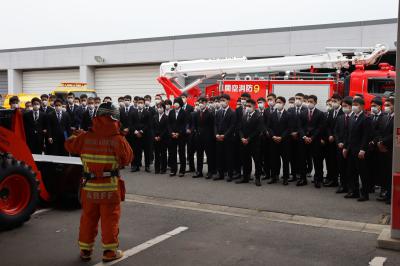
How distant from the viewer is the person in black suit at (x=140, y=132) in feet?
40.0

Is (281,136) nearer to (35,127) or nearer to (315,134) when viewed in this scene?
(315,134)

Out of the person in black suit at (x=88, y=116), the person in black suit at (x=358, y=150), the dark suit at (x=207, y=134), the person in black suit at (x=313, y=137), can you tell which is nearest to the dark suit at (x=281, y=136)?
the person in black suit at (x=313, y=137)

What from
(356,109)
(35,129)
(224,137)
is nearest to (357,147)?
(356,109)

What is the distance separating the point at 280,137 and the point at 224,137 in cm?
125

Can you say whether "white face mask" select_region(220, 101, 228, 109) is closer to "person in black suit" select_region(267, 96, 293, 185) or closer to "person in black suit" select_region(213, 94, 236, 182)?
"person in black suit" select_region(213, 94, 236, 182)

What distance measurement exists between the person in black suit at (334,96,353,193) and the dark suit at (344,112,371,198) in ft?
0.77

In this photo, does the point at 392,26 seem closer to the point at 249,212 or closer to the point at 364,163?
the point at 364,163

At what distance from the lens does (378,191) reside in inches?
380

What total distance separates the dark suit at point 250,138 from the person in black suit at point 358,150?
78.8 inches

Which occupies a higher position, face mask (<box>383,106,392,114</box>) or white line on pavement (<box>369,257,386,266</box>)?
face mask (<box>383,106,392,114</box>)

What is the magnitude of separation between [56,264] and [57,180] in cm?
266

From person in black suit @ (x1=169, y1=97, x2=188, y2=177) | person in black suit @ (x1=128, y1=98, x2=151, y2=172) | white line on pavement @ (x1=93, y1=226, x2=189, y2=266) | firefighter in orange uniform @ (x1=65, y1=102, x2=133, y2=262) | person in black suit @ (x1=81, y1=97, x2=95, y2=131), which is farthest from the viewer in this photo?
person in black suit @ (x1=81, y1=97, x2=95, y2=131)

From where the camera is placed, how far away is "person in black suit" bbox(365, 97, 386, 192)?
8.58 metres

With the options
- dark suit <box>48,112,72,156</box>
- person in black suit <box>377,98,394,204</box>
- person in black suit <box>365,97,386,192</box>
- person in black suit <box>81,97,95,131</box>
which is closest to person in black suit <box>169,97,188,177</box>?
person in black suit <box>81,97,95,131</box>
